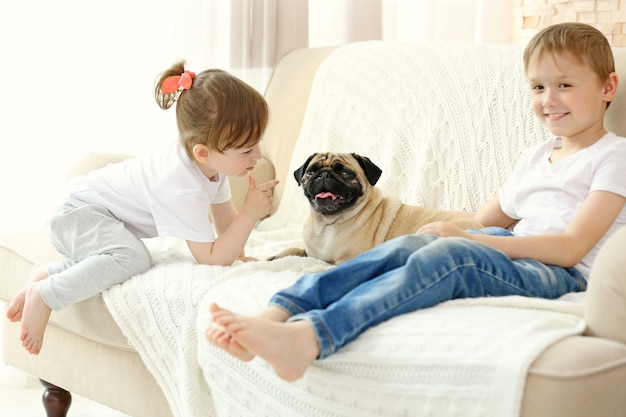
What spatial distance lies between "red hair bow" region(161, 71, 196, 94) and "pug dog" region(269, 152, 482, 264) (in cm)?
34

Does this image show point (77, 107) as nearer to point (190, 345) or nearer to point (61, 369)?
point (61, 369)

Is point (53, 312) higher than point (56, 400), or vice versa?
point (53, 312)

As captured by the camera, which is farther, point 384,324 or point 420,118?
point 420,118

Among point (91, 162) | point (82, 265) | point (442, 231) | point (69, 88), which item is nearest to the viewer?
point (442, 231)

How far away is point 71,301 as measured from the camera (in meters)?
1.87

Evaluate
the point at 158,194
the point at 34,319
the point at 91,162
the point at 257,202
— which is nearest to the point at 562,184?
the point at 257,202

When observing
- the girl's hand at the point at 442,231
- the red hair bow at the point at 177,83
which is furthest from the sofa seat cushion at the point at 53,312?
the girl's hand at the point at 442,231

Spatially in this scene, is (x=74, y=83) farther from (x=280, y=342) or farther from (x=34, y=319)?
(x=280, y=342)

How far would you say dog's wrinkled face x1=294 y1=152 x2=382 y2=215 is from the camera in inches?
76.9

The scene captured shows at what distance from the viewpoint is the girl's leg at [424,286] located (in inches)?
52.1

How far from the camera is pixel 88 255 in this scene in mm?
1928

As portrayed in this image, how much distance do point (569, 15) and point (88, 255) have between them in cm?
232

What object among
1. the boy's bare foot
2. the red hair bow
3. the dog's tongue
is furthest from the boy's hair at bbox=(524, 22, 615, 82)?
the boy's bare foot

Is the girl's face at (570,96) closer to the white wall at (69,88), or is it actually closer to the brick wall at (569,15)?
the brick wall at (569,15)
